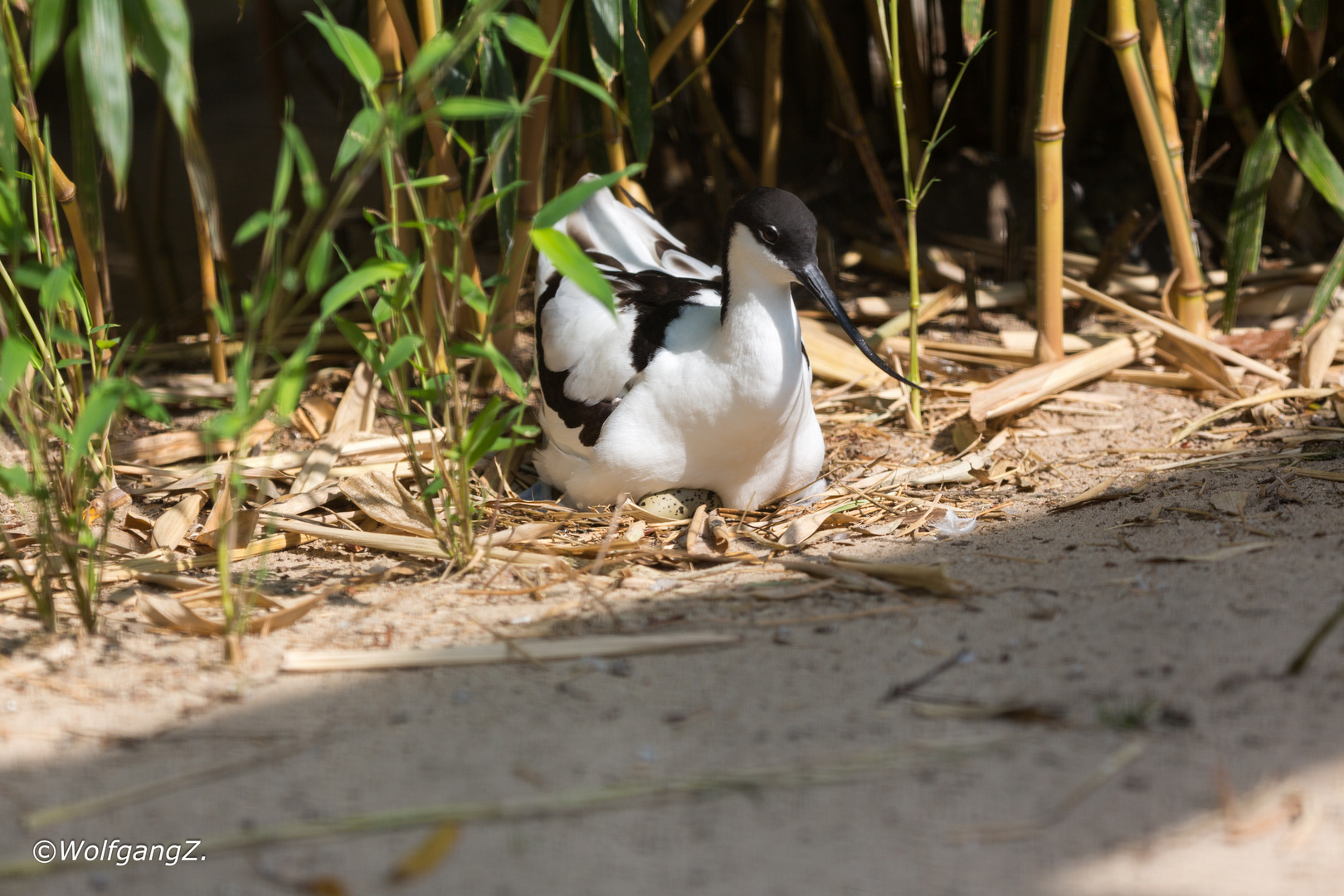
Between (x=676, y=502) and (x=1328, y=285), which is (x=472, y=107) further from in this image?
(x=1328, y=285)

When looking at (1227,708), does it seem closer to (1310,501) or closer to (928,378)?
(1310,501)

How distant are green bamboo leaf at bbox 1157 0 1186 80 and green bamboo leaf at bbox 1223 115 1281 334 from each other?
417mm

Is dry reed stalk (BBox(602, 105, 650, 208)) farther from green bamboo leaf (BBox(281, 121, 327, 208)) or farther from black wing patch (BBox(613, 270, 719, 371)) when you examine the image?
green bamboo leaf (BBox(281, 121, 327, 208))

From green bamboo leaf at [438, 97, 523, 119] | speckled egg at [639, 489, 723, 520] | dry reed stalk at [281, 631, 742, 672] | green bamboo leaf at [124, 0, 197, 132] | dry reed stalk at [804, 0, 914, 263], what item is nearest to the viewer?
green bamboo leaf at [124, 0, 197, 132]

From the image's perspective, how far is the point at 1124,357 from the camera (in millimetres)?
3346

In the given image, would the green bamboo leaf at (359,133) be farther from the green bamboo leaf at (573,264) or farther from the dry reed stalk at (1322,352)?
the dry reed stalk at (1322,352)

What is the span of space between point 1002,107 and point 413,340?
3482 millimetres

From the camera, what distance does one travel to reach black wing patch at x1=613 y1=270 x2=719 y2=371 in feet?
8.73

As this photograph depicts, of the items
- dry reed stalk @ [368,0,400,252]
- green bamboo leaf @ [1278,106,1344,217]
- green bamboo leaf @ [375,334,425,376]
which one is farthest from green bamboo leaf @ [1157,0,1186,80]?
green bamboo leaf @ [375,334,425,376]

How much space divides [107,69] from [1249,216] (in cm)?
309

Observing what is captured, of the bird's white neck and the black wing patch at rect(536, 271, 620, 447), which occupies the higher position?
the bird's white neck

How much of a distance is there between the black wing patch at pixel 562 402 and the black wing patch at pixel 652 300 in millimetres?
149

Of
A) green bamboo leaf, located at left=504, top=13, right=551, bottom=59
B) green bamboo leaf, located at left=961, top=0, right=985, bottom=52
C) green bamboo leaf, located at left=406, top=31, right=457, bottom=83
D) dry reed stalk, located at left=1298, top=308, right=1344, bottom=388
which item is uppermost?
green bamboo leaf, located at left=961, top=0, right=985, bottom=52

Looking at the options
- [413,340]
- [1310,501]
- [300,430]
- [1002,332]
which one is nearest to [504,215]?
[300,430]
